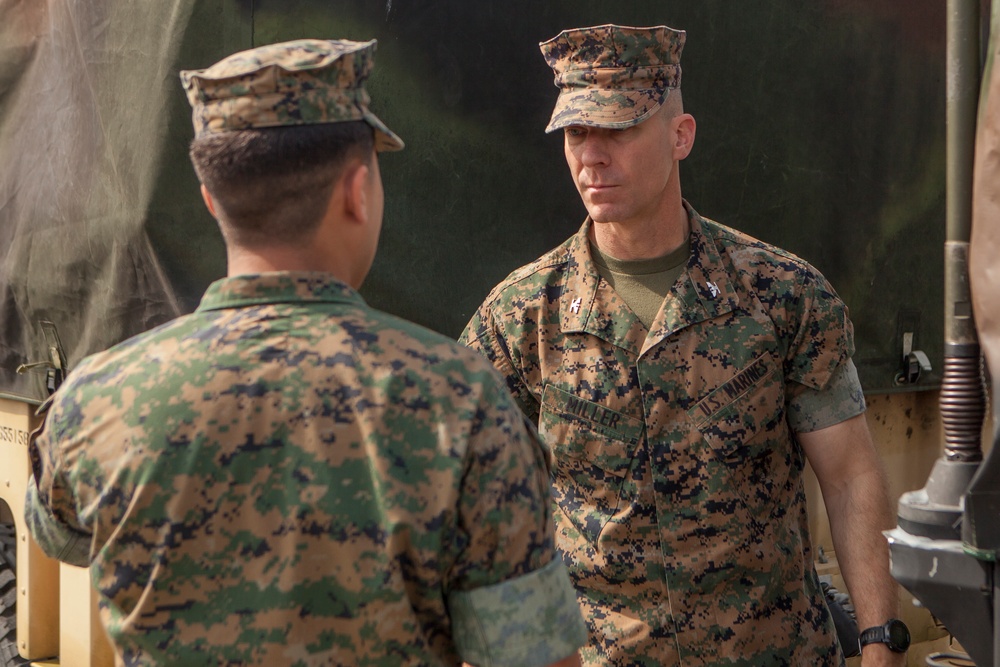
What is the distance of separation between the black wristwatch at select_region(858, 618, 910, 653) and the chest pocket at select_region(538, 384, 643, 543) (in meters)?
0.48

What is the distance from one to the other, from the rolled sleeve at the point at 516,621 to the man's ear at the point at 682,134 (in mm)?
1316

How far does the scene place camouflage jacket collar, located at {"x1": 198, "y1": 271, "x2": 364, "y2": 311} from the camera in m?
1.52

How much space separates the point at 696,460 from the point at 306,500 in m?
1.19

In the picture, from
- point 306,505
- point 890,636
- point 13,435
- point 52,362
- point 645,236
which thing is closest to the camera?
point 306,505

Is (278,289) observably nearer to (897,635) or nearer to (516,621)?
(516,621)

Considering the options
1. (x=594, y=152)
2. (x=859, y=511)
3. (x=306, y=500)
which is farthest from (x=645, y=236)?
(x=306, y=500)

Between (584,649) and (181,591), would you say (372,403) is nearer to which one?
(181,591)

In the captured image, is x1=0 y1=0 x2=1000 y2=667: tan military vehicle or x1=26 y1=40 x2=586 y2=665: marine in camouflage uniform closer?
x1=26 y1=40 x2=586 y2=665: marine in camouflage uniform

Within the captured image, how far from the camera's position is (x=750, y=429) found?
8.11 feet

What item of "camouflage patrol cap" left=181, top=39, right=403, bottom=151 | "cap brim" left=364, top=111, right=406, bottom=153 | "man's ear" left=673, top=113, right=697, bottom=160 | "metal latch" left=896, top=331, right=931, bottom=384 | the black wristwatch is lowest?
"metal latch" left=896, top=331, right=931, bottom=384

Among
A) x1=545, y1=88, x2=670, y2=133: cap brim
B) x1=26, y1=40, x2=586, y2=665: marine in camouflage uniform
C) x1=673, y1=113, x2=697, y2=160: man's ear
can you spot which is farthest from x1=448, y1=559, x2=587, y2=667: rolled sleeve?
x1=673, y1=113, x2=697, y2=160: man's ear

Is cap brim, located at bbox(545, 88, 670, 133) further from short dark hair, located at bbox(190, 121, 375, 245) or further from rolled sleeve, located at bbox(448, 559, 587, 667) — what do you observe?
rolled sleeve, located at bbox(448, 559, 587, 667)

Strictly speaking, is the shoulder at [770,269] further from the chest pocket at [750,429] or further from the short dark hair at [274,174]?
the short dark hair at [274,174]

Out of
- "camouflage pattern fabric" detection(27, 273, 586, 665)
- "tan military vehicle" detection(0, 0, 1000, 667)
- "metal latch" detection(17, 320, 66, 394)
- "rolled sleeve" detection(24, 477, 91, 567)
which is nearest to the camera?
"camouflage pattern fabric" detection(27, 273, 586, 665)
